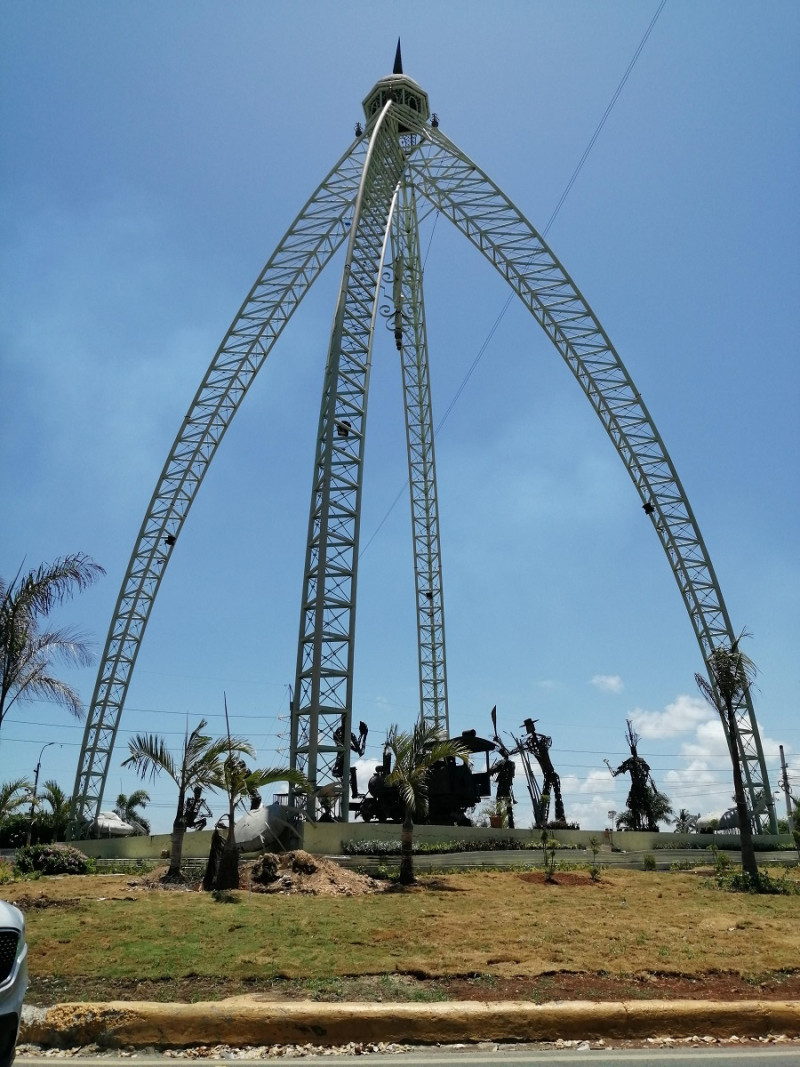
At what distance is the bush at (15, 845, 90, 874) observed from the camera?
24734 mm

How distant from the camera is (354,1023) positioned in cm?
757

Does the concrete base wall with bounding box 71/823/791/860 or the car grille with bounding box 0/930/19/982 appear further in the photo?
the concrete base wall with bounding box 71/823/791/860

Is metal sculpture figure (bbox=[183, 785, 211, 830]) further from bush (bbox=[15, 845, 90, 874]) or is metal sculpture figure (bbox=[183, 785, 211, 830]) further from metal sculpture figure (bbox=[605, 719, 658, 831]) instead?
metal sculpture figure (bbox=[605, 719, 658, 831])

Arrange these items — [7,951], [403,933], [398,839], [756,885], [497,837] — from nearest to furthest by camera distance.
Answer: [7,951], [403,933], [756,885], [398,839], [497,837]

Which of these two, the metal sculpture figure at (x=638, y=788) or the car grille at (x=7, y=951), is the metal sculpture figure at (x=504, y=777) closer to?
the metal sculpture figure at (x=638, y=788)

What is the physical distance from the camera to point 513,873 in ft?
78.6

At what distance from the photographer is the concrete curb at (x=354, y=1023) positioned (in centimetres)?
744

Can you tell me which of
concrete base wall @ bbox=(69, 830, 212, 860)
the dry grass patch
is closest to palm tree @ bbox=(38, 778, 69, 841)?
concrete base wall @ bbox=(69, 830, 212, 860)

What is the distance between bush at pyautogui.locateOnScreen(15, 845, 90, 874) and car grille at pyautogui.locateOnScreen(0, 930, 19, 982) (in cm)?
2178

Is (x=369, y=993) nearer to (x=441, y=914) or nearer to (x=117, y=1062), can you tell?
(x=117, y=1062)

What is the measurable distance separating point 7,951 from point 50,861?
22.5m

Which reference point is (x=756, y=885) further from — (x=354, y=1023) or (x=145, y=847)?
(x=145, y=847)

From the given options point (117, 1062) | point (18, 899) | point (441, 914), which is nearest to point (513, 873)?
point (441, 914)

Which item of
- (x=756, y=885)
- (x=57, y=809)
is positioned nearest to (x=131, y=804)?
(x=57, y=809)
